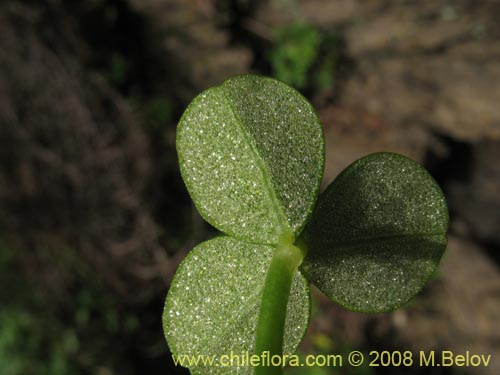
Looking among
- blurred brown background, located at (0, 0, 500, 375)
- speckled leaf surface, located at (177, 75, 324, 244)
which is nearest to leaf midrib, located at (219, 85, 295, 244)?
speckled leaf surface, located at (177, 75, 324, 244)

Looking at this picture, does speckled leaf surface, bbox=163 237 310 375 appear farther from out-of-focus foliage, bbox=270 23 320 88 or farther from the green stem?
out-of-focus foliage, bbox=270 23 320 88

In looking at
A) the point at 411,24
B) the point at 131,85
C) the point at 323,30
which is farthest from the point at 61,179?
the point at 411,24

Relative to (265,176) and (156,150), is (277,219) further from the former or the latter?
(156,150)

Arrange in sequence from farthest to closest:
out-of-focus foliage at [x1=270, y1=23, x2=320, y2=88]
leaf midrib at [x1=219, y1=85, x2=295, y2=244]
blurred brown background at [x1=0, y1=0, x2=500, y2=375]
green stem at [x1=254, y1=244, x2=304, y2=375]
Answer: out-of-focus foliage at [x1=270, y1=23, x2=320, y2=88]
blurred brown background at [x1=0, y1=0, x2=500, y2=375]
leaf midrib at [x1=219, y1=85, x2=295, y2=244]
green stem at [x1=254, y1=244, x2=304, y2=375]

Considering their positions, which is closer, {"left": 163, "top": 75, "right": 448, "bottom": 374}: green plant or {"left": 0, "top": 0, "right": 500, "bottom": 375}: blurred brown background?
{"left": 163, "top": 75, "right": 448, "bottom": 374}: green plant

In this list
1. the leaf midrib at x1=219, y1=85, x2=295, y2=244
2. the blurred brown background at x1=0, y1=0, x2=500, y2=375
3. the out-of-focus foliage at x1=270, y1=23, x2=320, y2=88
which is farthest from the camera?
the out-of-focus foliage at x1=270, y1=23, x2=320, y2=88

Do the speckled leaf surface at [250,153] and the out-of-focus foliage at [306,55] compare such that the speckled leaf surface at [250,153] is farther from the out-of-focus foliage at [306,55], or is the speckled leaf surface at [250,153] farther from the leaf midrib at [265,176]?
the out-of-focus foliage at [306,55]

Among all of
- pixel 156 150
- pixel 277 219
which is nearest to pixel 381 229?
pixel 277 219

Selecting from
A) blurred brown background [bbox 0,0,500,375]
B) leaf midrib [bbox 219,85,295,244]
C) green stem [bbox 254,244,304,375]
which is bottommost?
blurred brown background [bbox 0,0,500,375]
